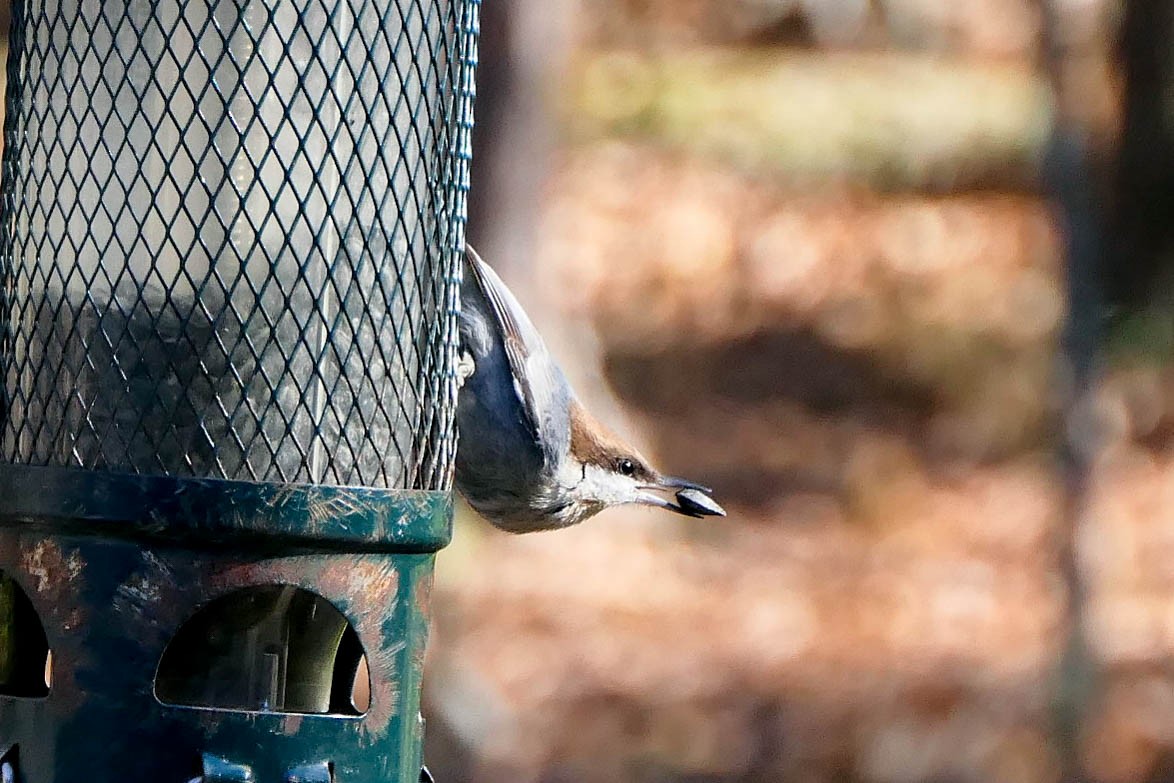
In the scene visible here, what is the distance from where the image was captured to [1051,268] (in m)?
16.3

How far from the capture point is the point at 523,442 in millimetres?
4383

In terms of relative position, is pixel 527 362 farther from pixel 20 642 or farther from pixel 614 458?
pixel 20 642

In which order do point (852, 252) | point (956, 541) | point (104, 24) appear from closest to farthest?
point (104, 24), point (956, 541), point (852, 252)

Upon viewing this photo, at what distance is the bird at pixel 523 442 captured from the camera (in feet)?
14.1

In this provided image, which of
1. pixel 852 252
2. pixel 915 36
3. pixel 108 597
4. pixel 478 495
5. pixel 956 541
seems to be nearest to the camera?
pixel 108 597

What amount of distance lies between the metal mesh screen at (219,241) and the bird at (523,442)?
1.23m

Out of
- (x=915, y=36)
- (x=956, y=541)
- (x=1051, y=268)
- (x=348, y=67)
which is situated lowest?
(x=956, y=541)

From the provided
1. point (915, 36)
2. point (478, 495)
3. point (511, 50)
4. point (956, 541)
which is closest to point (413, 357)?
point (478, 495)

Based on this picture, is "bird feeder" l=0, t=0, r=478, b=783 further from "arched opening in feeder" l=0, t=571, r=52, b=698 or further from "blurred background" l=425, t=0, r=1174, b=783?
"blurred background" l=425, t=0, r=1174, b=783

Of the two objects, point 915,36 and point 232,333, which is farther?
point 915,36

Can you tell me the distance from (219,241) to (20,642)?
0.76 m

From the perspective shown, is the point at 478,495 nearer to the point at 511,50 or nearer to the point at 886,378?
the point at 511,50

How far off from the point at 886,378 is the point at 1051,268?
2.02 metres

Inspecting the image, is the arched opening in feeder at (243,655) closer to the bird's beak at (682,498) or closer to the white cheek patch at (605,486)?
the bird's beak at (682,498)
